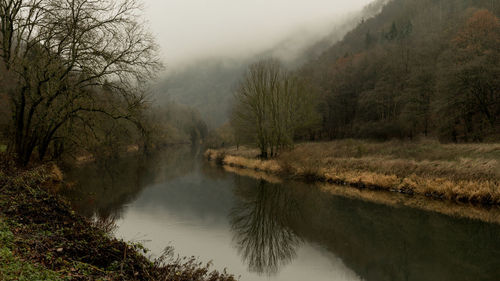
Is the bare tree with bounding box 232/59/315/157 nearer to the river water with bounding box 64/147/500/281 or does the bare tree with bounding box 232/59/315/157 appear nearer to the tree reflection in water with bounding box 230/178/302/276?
the tree reflection in water with bounding box 230/178/302/276

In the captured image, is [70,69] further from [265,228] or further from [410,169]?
[410,169]

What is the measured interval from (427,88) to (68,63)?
1377 inches

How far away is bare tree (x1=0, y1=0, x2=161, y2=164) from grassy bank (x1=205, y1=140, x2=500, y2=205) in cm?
1413

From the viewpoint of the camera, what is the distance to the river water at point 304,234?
8789mm

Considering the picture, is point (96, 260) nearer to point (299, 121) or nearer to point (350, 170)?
point (350, 170)

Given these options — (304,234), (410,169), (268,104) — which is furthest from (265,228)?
(268,104)

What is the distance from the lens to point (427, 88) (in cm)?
3516

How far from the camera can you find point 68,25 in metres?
12.8

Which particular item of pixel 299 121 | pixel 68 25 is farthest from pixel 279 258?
pixel 299 121

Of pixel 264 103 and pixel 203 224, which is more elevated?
pixel 264 103

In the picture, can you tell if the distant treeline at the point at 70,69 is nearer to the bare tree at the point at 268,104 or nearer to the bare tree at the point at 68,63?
the bare tree at the point at 68,63

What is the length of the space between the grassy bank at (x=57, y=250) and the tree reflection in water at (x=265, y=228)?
2569 mm

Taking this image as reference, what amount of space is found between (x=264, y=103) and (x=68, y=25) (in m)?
20.1

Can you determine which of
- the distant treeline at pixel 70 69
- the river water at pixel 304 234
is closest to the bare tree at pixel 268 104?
the river water at pixel 304 234
